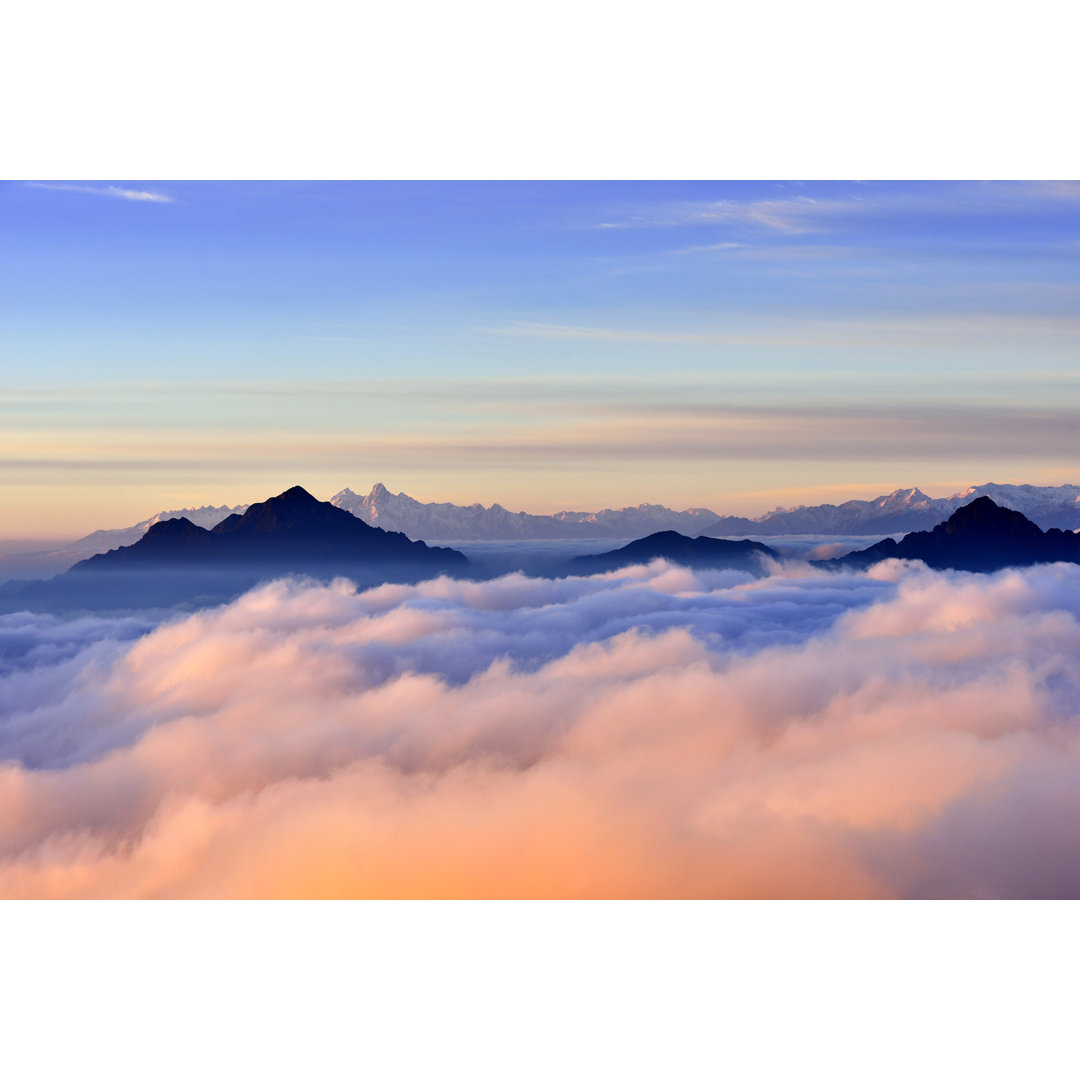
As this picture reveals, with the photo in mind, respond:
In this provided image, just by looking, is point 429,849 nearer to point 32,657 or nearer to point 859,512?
point 32,657

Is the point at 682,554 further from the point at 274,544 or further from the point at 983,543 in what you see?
the point at 274,544

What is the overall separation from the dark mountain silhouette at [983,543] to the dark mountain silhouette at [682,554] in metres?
1.45

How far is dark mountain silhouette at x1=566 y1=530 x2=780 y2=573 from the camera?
16.5m

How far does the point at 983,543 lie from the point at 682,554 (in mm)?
5997

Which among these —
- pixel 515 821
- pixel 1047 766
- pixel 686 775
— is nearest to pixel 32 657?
Result: pixel 515 821

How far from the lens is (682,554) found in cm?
1717

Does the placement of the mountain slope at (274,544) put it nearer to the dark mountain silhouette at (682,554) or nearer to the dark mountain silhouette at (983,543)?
the dark mountain silhouette at (682,554)

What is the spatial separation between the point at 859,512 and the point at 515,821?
8.61m

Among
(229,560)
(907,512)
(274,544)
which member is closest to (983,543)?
(907,512)

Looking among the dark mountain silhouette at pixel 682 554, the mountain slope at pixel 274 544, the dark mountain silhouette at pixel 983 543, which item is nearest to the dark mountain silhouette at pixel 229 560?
the mountain slope at pixel 274 544

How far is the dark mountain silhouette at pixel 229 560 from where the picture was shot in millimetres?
16047

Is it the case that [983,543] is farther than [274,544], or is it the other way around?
[983,543]

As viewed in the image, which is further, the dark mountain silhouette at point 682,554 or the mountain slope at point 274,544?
the dark mountain silhouette at point 682,554

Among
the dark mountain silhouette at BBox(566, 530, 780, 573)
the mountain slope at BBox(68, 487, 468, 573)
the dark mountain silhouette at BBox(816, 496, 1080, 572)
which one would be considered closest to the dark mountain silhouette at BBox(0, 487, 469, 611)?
the mountain slope at BBox(68, 487, 468, 573)
